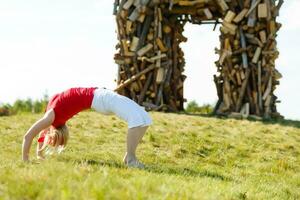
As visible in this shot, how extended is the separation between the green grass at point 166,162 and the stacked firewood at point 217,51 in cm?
136

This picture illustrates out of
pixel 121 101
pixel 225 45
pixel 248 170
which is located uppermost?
pixel 225 45

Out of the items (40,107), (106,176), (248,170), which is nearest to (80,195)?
(106,176)

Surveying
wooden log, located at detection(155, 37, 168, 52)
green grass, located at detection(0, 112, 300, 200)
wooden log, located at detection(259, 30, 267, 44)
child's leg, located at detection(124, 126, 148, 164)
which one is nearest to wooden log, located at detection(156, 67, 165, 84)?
wooden log, located at detection(155, 37, 168, 52)

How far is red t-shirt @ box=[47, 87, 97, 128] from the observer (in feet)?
23.7

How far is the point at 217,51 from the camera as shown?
623 inches

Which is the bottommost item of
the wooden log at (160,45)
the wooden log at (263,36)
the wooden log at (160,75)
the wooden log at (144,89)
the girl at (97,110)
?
the girl at (97,110)

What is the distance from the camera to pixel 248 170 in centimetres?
967

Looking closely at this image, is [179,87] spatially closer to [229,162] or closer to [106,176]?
[229,162]

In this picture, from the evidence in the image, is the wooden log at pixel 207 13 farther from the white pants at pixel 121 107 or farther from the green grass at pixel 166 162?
the white pants at pixel 121 107

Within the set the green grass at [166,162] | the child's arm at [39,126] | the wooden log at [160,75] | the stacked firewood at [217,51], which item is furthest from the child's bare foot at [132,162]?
the wooden log at [160,75]

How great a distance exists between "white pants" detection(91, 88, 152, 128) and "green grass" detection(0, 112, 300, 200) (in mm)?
596

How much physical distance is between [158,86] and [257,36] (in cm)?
298

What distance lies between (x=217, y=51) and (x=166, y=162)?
264 inches

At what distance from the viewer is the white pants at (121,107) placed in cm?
711
